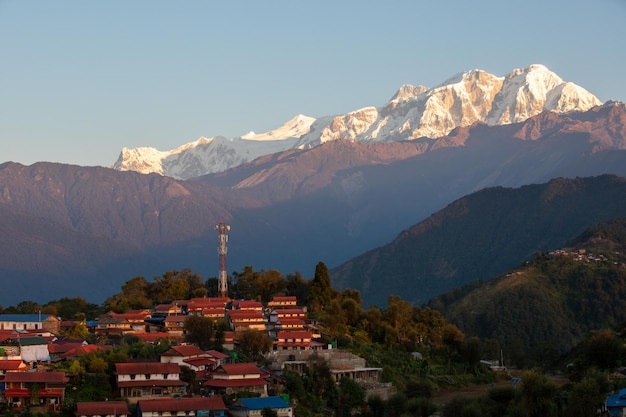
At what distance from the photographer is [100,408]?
46125 mm

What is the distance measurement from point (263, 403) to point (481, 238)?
14043 centimetres

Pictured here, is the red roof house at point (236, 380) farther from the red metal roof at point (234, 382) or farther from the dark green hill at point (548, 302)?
the dark green hill at point (548, 302)

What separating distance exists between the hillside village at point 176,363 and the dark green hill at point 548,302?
31.6 metres

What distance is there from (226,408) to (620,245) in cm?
8139

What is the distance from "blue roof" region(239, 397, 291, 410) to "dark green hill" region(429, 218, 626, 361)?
44.6 meters

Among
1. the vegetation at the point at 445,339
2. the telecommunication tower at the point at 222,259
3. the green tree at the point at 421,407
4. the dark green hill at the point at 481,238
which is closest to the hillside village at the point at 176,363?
the vegetation at the point at 445,339

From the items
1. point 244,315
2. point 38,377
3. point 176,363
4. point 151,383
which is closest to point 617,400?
point 151,383

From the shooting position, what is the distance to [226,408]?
4797cm

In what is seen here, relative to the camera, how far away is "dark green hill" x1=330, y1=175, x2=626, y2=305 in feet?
562

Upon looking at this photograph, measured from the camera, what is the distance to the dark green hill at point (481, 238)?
17144 cm

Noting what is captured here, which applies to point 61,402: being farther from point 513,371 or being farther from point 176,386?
point 513,371

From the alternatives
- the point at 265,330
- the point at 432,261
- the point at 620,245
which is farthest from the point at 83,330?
the point at 432,261

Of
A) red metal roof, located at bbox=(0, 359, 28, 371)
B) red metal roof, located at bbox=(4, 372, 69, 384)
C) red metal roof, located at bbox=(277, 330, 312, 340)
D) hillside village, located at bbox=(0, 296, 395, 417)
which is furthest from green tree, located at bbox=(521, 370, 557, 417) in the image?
red metal roof, located at bbox=(0, 359, 28, 371)

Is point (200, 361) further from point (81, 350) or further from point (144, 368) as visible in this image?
point (81, 350)
